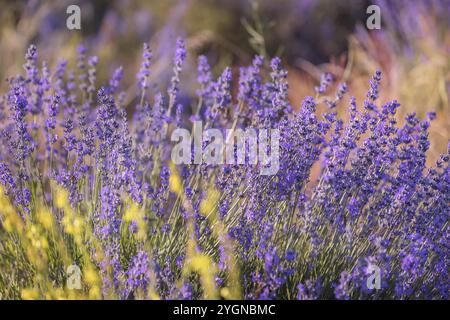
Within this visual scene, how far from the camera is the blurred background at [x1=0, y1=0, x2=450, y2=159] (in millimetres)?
5273

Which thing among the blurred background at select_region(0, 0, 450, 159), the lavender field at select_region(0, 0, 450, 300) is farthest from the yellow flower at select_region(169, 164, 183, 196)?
the blurred background at select_region(0, 0, 450, 159)

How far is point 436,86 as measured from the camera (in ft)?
17.3

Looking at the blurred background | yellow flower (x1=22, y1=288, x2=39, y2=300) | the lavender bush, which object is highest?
the blurred background

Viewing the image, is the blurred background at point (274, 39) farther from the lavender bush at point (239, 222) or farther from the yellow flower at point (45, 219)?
the yellow flower at point (45, 219)

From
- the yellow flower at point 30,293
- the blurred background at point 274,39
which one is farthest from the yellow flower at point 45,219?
the blurred background at point 274,39

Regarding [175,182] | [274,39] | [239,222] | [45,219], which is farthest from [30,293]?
[274,39]

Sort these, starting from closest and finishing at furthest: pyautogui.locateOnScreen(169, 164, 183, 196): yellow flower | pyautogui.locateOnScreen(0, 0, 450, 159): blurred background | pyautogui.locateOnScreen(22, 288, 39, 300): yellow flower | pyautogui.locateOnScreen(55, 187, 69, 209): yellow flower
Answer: pyautogui.locateOnScreen(22, 288, 39, 300): yellow flower → pyautogui.locateOnScreen(55, 187, 69, 209): yellow flower → pyautogui.locateOnScreen(169, 164, 183, 196): yellow flower → pyautogui.locateOnScreen(0, 0, 450, 159): blurred background

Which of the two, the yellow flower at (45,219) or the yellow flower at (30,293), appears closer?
the yellow flower at (30,293)

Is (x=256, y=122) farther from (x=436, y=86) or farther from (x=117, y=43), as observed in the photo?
(x=117, y=43)

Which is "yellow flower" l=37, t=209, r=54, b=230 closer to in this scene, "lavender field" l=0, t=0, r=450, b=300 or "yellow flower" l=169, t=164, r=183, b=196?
"lavender field" l=0, t=0, r=450, b=300

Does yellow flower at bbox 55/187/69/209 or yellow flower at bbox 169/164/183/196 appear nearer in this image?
yellow flower at bbox 55/187/69/209

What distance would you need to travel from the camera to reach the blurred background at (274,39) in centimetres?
527

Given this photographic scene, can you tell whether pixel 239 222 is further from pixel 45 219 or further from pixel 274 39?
pixel 274 39

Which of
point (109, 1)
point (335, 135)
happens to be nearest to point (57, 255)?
point (335, 135)
